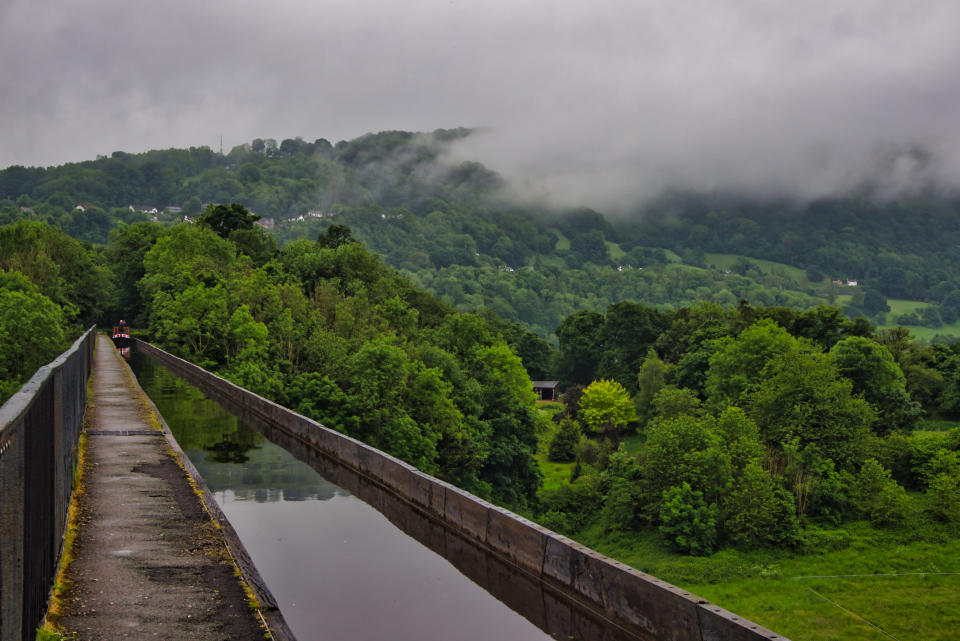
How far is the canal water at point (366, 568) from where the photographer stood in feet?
31.9

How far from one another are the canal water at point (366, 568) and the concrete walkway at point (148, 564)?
1.07m

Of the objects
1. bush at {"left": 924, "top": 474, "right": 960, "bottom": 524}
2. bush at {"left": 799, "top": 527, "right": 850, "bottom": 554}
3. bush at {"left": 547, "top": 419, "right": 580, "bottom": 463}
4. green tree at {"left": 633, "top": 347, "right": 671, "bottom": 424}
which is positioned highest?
green tree at {"left": 633, "top": 347, "right": 671, "bottom": 424}

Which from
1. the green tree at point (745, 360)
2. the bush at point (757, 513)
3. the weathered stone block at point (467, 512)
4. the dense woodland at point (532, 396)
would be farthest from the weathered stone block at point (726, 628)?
the green tree at point (745, 360)

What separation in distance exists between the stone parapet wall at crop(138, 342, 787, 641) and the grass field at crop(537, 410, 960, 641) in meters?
Answer: 29.9

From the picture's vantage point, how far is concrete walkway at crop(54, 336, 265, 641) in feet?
26.2

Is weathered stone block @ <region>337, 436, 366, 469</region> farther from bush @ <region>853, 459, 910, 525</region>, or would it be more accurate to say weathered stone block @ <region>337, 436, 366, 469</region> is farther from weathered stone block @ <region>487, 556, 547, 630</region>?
bush @ <region>853, 459, 910, 525</region>

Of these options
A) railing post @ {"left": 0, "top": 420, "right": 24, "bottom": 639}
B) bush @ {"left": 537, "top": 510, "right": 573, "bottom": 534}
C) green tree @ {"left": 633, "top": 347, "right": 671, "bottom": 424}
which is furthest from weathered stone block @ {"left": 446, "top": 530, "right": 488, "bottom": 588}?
green tree @ {"left": 633, "top": 347, "right": 671, "bottom": 424}

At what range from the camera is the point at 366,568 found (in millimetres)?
12047

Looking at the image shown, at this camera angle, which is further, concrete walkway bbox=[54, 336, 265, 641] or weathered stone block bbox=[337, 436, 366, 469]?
weathered stone block bbox=[337, 436, 366, 469]

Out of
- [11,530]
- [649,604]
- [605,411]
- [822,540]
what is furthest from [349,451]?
[605,411]

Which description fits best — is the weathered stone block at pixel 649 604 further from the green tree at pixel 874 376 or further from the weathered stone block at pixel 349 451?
the green tree at pixel 874 376

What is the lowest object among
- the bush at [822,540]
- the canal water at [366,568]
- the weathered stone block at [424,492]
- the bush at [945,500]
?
the bush at [822,540]

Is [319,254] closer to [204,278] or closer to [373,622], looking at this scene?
[204,278]

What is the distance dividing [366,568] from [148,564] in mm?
3295
